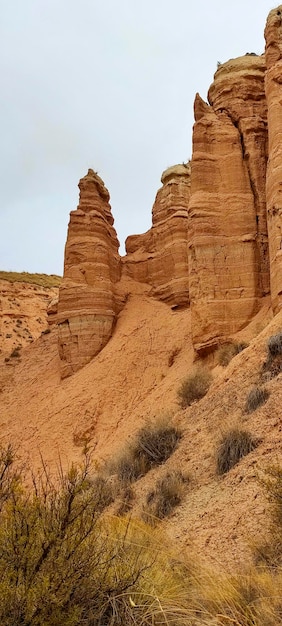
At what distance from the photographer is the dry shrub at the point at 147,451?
35.9 feet

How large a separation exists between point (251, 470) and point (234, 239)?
10.4 metres

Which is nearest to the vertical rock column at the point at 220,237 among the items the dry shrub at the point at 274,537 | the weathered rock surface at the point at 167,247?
the weathered rock surface at the point at 167,247

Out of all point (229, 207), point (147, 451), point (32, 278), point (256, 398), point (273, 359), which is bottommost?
point (147, 451)

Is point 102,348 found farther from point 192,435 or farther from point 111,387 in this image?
point 192,435

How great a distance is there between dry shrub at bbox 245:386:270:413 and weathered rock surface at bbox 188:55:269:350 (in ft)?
19.0

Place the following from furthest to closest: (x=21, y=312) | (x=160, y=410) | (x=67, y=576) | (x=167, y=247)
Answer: (x=21, y=312), (x=167, y=247), (x=160, y=410), (x=67, y=576)

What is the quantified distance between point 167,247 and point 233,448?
1454cm

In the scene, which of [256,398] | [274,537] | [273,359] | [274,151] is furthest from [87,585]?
[274,151]

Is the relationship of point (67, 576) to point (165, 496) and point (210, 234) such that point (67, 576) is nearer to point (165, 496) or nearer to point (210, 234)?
point (165, 496)

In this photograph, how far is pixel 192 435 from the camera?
11.1 m

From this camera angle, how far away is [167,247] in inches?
885

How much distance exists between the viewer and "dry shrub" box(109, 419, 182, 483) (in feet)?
35.9

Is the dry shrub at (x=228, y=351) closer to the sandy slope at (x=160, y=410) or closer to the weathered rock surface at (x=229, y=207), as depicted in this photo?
the sandy slope at (x=160, y=410)

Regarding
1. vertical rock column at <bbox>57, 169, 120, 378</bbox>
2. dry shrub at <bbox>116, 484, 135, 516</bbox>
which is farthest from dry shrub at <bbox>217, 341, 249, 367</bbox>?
vertical rock column at <bbox>57, 169, 120, 378</bbox>
